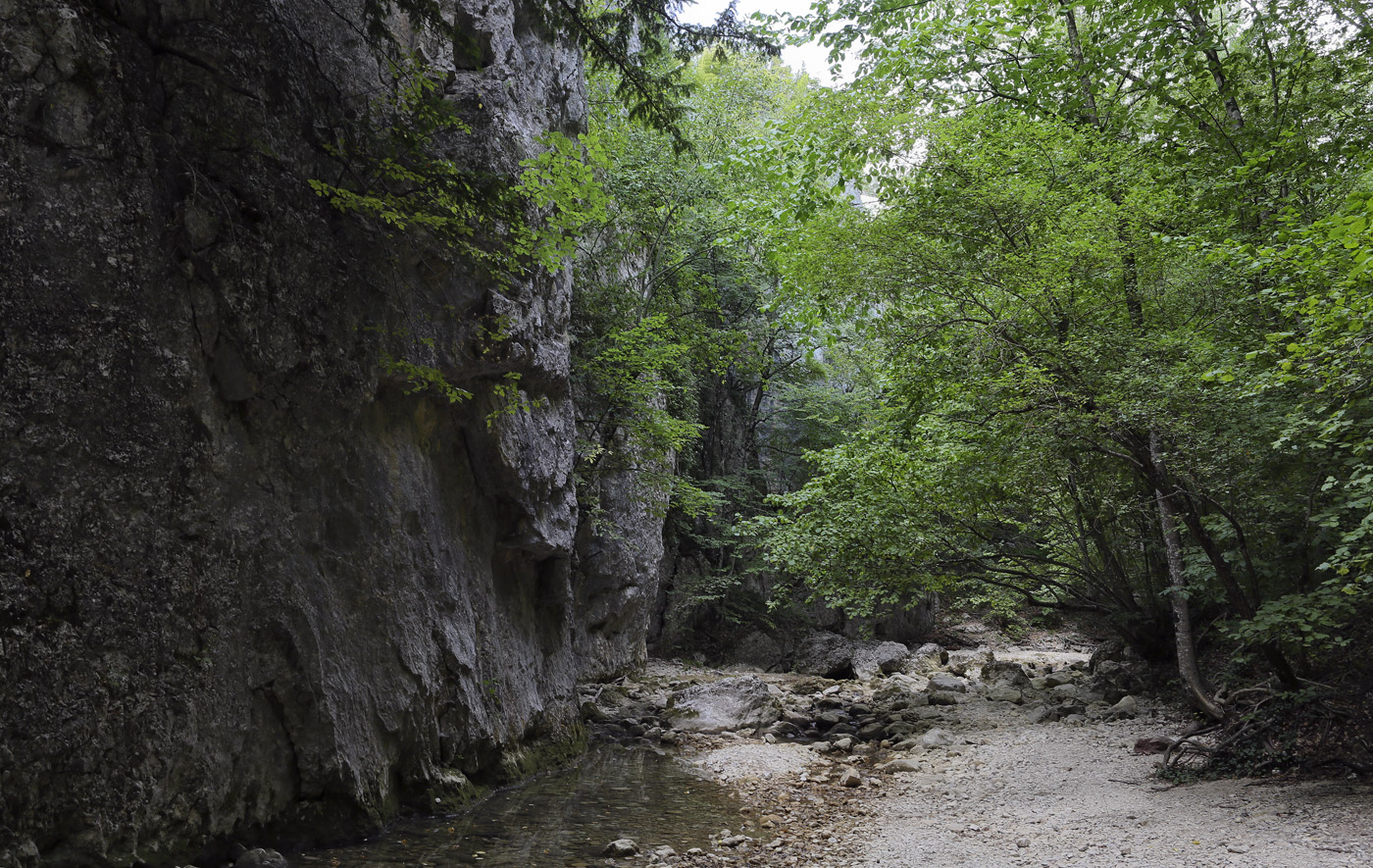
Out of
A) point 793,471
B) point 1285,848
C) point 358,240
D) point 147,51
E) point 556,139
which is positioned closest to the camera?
point 1285,848

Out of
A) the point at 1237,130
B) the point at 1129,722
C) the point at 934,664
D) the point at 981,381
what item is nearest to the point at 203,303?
the point at 981,381

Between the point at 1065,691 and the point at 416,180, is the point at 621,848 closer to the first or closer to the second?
the point at 416,180

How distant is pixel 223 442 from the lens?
21.2 feet

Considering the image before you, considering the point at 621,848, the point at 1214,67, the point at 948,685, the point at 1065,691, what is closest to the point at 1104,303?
the point at 1214,67

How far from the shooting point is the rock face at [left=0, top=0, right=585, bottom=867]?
5129 mm

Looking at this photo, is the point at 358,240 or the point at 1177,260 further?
the point at 1177,260

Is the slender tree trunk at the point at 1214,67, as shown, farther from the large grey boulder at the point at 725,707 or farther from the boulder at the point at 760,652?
the boulder at the point at 760,652

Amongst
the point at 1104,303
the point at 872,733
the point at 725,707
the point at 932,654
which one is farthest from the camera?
the point at 932,654

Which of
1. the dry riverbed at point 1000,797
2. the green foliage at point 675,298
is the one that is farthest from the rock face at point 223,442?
the green foliage at point 675,298

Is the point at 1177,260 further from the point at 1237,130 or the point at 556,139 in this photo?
the point at 556,139

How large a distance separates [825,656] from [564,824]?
14.8m

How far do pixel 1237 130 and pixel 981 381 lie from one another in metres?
4.35

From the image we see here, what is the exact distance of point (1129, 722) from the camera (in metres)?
10.9

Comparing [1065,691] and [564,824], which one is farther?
[1065,691]
